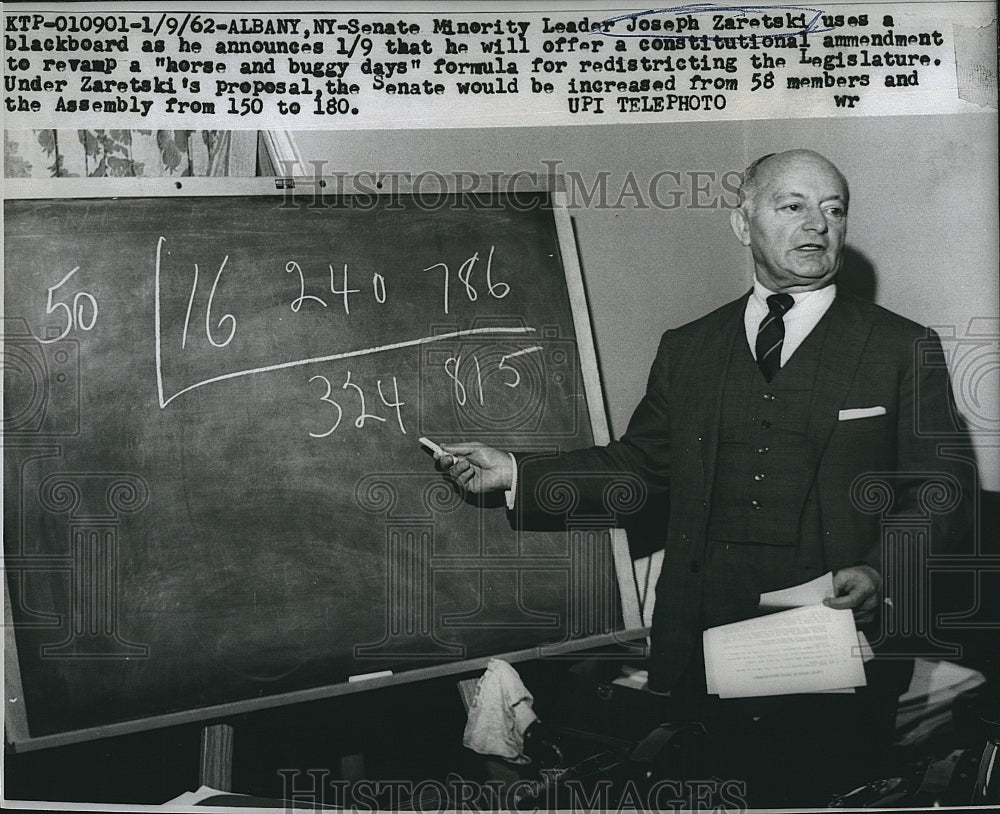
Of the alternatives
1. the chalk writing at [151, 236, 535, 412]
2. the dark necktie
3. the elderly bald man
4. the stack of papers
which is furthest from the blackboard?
the dark necktie

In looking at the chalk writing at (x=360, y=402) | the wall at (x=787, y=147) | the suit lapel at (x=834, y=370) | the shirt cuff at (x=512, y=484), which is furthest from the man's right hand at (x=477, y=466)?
the suit lapel at (x=834, y=370)

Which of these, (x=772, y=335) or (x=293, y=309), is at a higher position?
(x=293, y=309)

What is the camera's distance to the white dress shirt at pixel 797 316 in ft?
6.92

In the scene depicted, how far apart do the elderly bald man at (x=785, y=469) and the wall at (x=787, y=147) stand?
7 centimetres

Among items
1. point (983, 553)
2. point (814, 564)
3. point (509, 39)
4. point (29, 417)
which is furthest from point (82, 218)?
point (983, 553)

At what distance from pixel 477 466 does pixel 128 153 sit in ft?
3.33

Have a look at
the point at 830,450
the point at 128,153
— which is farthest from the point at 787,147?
the point at 128,153

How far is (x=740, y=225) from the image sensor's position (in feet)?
7.14

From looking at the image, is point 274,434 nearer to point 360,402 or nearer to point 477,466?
point 360,402

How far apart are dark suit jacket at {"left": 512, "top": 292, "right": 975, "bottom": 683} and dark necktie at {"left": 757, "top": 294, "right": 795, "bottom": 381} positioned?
0.17ft

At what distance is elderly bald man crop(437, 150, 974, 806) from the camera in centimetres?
207

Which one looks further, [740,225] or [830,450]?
[740,225]

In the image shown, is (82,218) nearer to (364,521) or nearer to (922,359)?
(364,521)

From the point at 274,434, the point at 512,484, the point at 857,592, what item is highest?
the point at 274,434
